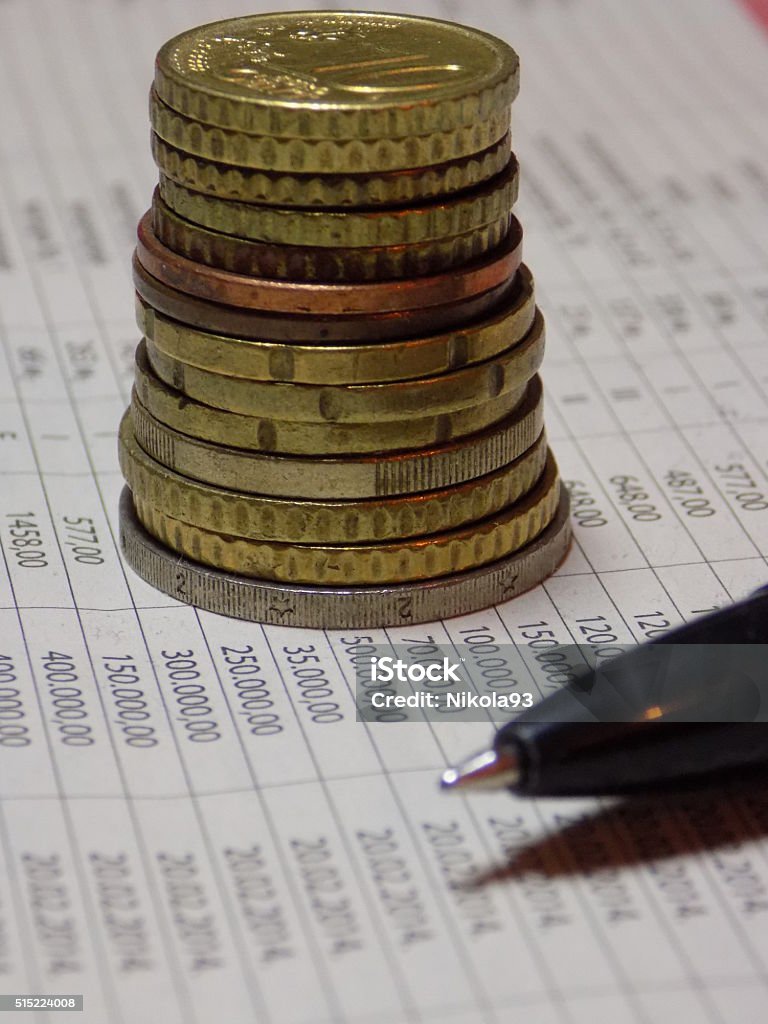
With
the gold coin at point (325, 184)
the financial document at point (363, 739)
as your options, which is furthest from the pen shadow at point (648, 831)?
the gold coin at point (325, 184)

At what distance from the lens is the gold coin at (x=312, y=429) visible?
0.67 m

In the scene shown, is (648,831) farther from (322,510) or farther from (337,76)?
(337,76)

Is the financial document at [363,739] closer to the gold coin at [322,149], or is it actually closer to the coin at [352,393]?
the coin at [352,393]

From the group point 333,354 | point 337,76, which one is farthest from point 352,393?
point 337,76

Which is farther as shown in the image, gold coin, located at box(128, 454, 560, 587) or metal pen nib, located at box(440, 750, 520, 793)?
gold coin, located at box(128, 454, 560, 587)

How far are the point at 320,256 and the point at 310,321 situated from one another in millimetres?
26

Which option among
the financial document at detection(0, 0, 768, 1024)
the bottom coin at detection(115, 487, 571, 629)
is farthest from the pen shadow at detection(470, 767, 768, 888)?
the bottom coin at detection(115, 487, 571, 629)

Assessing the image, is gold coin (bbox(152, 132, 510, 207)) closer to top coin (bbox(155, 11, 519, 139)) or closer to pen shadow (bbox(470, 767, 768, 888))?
top coin (bbox(155, 11, 519, 139))

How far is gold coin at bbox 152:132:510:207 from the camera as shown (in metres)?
0.63

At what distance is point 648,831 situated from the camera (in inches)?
23.3

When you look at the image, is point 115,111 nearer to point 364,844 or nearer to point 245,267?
point 245,267

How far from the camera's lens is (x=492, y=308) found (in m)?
0.69

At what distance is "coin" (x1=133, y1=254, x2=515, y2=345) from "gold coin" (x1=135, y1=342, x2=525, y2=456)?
4 cm

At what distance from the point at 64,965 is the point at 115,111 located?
0.93 meters
